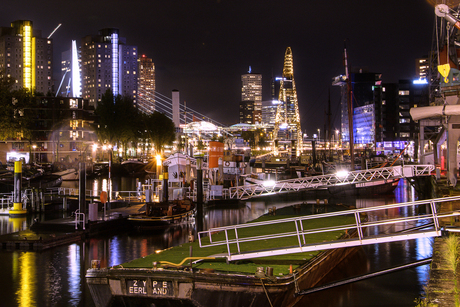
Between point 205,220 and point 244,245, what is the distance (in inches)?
717

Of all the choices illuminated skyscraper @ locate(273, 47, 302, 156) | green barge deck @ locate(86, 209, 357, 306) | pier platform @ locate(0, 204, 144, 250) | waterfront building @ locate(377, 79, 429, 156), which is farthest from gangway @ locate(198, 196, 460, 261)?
illuminated skyscraper @ locate(273, 47, 302, 156)

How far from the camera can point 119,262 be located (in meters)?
20.0

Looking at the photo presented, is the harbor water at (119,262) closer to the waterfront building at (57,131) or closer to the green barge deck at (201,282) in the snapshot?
the green barge deck at (201,282)

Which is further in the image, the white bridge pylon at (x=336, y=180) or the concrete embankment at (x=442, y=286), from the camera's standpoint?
the white bridge pylon at (x=336, y=180)

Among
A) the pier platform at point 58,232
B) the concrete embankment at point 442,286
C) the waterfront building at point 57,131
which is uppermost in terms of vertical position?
the waterfront building at point 57,131

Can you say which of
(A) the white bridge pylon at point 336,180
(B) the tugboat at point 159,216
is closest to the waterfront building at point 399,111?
(A) the white bridge pylon at point 336,180

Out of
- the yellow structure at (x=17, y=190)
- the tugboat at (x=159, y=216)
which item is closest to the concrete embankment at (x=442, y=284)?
the tugboat at (x=159, y=216)

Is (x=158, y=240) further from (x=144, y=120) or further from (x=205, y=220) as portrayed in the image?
(x=144, y=120)

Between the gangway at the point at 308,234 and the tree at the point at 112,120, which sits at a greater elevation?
the tree at the point at 112,120

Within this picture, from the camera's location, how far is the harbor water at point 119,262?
1423 centimetres

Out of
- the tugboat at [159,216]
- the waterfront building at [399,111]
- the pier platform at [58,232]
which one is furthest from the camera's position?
the waterfront building at [399,111]

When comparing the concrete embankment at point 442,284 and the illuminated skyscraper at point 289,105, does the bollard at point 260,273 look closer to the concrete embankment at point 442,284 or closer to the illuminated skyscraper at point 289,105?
the concrete embankment at point 442,284

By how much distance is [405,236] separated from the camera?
10352 mm

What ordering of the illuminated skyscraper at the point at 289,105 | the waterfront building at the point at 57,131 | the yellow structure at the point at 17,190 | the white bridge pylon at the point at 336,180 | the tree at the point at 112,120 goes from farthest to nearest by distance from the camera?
the illuminated skyscraper at the point at 289,105
the waterfront building at the point at 57,131
the tree at the point at 112,120
the white bridge pylon at the point at 336,180
the yellow structure at the point at 17,190
